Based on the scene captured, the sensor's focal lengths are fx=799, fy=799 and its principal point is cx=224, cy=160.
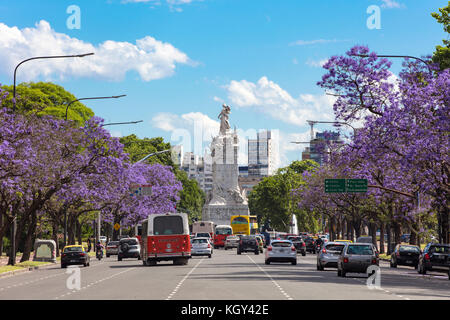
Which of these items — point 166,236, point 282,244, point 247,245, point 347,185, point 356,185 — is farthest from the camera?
point 247,245

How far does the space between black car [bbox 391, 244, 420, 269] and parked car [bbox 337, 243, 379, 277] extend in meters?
13.2

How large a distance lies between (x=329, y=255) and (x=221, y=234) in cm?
4769

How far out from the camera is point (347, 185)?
186 feet

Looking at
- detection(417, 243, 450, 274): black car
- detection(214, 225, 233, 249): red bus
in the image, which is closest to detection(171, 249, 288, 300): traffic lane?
detection(417, 243, 450, 274): black car

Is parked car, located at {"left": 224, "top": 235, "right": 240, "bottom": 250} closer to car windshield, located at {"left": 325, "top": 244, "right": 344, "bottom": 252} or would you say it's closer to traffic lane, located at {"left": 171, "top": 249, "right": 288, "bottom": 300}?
car windshield, located at {"left": 325, "top": 244, "right": 344, "bottom": 252}

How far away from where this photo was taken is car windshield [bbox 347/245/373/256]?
33688mm

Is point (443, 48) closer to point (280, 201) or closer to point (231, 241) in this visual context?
point (231, 241)

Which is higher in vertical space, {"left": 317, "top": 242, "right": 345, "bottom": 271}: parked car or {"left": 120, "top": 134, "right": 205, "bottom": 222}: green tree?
{"left": 120, "top": 134, "right": 205, "bottom": 222}: green tree

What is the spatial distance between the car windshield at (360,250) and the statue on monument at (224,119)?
80.7m

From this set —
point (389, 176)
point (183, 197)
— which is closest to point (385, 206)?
point (389, 176)

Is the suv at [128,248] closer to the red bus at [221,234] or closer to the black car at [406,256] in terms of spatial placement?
the black car at [406,256]

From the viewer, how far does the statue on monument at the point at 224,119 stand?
374ft

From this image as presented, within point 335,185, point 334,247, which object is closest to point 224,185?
point 335,185
